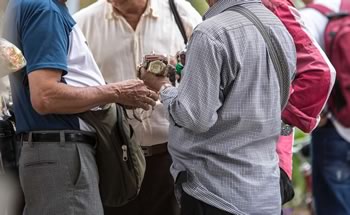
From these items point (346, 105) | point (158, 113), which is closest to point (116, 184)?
point (158, 113)

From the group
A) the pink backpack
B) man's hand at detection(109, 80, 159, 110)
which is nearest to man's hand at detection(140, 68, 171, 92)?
man's hand at detection(109, 80, 159, 110)

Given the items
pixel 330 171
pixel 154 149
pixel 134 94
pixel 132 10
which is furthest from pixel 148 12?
pixel 330 171

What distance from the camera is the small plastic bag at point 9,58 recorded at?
2660 mm

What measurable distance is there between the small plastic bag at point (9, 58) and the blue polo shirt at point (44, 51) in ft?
0.17

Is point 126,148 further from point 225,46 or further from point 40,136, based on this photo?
point 225,46

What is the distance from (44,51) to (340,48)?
5.14 feet

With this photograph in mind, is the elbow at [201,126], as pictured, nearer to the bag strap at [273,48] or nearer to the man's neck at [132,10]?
the bag strap at [273,48]

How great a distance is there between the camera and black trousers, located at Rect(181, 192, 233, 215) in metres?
2.76

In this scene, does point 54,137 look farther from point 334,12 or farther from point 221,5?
point 334,12

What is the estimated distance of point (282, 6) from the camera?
310 cm

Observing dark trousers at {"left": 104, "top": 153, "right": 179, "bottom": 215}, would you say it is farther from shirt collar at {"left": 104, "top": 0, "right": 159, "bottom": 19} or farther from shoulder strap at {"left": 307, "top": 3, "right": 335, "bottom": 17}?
shoulder strap at {"left": 307, "top": 3, "right": 335, "bottom": 17}

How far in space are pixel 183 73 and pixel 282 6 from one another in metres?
0.64

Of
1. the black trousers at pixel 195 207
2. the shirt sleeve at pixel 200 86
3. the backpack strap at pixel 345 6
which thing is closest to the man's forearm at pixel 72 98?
the shirt sleeve at pixel 200 86

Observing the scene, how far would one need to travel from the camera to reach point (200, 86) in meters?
2.63
